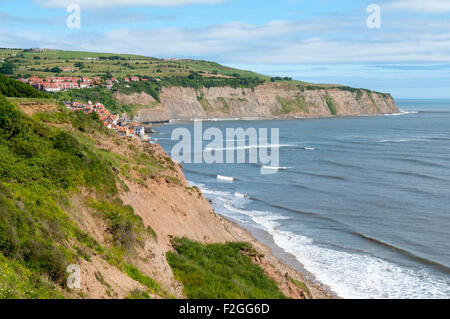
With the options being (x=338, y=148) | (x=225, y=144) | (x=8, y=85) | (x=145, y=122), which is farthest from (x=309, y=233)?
(x=145, y=122)

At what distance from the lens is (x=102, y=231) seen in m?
17.3

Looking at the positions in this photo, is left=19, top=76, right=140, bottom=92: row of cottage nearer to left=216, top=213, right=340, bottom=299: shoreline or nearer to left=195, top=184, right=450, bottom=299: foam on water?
left=216, top=213, right=340, bottom=299: shoreline

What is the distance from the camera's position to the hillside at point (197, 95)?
147250 millimetres

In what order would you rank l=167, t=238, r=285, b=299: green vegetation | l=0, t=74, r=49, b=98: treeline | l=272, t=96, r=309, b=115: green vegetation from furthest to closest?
l=272, t=96, r=309, b=115: green vegetation, l=0, t=74, r=49, b=98: treeline, l=167, t=238, r=285, b=299: green vegetation

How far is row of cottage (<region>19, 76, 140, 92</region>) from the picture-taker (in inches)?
5162

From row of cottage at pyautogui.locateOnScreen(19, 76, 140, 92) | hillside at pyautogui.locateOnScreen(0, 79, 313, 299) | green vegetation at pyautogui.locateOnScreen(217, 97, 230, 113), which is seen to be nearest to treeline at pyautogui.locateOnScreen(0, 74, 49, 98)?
hillside at pyautogui.locateOnScreen(0, 79, 313, 299)

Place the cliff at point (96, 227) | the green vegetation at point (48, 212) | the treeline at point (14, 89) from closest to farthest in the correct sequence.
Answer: the green vegetation at point (48, 212) → the cliff at point (96, 227) → the treeline at point (14, 89)

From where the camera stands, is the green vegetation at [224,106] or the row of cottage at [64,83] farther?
the green vegetation at [224,106]

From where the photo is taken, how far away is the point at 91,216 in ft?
57.6

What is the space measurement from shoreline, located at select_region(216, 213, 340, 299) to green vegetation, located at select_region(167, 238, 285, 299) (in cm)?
239

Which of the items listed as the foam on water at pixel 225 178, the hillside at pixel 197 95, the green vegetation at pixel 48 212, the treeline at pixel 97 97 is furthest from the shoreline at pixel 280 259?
the hillside at pixel 197 95

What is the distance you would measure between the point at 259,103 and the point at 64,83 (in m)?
72.0

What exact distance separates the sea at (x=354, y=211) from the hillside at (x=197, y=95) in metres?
82.1

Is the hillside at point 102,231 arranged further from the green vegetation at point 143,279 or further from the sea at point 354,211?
Answer: the sea at point 354,211
